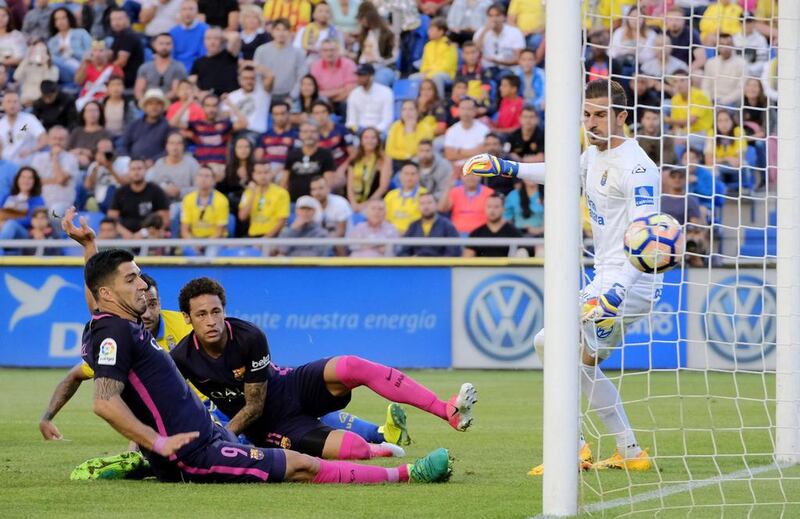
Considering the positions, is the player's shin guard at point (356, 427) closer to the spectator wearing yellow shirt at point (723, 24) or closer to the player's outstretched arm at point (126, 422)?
the player's outstretched arm at point (126, 422)

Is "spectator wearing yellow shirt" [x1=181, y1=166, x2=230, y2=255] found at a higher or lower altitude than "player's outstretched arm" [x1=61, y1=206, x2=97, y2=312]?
higher

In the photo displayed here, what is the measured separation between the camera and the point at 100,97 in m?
19.2

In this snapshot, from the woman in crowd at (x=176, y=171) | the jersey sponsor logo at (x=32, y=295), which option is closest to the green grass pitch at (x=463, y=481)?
the jersey sponsor logo at (x=32, y=295)

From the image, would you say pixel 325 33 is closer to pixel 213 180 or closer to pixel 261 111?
pixel 261 111

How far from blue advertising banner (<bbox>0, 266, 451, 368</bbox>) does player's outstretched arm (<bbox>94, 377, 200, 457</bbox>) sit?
922 centimetres

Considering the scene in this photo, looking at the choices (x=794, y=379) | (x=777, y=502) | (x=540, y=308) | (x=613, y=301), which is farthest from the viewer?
(x=540, y=308)

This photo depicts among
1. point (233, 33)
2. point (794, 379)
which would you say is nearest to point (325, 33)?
point (233, 33)

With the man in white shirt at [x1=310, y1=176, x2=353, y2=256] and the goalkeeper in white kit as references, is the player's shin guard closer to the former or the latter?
the goalkeeper in white kit

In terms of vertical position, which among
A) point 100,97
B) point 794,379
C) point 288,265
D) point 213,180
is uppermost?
point 100,97

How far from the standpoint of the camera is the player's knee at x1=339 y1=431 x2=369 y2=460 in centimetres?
792

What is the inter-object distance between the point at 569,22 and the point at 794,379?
343 cm

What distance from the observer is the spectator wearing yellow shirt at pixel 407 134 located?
58.0 ft

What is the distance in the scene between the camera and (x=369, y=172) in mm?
17312

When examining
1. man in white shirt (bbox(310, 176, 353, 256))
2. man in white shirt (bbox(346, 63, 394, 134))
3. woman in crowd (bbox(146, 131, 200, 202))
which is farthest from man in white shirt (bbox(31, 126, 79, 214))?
man in white shirt (bbox(346, 63, 394, 134))
